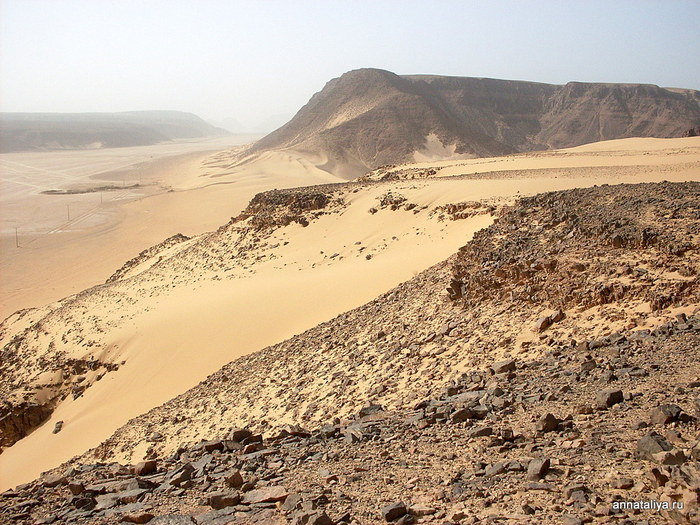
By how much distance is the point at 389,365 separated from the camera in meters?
7.42

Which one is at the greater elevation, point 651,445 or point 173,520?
point 651,445

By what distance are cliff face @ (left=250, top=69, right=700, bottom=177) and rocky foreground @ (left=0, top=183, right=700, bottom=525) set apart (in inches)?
1786

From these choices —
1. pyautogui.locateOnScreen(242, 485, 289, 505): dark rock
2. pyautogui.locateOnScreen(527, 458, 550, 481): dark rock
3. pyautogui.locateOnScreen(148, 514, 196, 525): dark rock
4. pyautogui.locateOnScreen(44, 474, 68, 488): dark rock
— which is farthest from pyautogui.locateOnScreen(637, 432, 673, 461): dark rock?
pyautogui.locateOnScreen(44, 474, 68, 488): dark rock

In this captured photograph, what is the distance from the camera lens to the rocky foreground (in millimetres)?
3746

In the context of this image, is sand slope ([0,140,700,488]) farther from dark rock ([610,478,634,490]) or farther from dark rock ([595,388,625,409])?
dark rock ([610,478,634,490])

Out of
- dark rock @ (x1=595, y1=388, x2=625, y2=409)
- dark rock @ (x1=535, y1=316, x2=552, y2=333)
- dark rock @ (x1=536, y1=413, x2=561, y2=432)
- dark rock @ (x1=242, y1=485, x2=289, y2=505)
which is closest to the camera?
dark rock @ (x1=242, y1=485, x2=289, y2=505)

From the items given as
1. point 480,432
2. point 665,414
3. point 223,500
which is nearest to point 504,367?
point 480,432

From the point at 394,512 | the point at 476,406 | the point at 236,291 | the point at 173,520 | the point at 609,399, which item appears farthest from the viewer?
the point at 236,291

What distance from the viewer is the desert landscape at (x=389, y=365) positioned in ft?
13.1

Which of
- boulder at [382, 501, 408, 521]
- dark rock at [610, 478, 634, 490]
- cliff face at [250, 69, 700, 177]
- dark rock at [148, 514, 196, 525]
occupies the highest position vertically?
cliff face at [250, 69, 700, 177]

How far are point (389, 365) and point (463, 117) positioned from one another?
70785 millimetres

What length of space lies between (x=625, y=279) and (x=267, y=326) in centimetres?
685

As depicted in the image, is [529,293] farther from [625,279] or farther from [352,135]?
[352,135]

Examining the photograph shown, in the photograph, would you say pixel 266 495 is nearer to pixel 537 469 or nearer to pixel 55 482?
pixel 537 469
